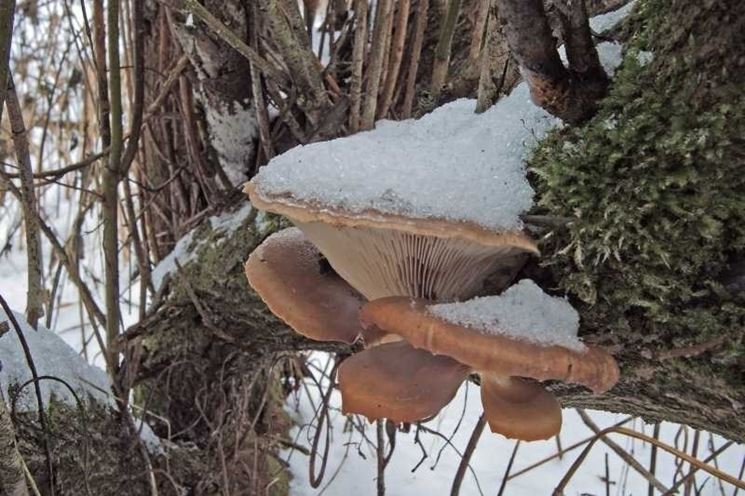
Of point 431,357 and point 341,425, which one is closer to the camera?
point 431,357

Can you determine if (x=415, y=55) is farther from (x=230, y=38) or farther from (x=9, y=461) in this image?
(x=9, y=461)

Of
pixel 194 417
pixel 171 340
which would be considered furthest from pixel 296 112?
pixel 194 417

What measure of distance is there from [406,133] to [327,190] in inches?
11.6

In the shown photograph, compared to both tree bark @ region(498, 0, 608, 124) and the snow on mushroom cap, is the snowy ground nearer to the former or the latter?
the snow on mushroom cap

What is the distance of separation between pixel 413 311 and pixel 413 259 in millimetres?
131

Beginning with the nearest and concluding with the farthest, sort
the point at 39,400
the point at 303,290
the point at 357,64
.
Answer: the point at 303,290 < the point at 39,400 < the point at 357,64

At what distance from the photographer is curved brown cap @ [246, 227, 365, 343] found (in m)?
1.05

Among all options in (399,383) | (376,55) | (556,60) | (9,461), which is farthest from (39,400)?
(556,60)

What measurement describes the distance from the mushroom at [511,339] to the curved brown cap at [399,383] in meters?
0.08

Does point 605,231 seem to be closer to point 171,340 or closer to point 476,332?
point 476,332

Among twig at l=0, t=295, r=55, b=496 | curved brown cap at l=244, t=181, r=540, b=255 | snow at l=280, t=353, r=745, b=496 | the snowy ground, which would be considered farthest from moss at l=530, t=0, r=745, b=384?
snow at l=280, t=353, r=745, b=496

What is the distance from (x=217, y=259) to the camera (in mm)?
1632

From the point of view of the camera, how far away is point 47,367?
4.57 feet

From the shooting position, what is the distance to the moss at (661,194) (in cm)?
78
